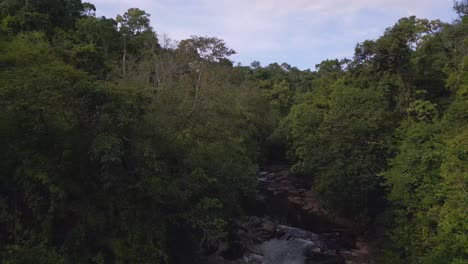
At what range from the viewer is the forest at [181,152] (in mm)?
11742

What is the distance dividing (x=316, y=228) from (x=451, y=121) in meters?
10.9

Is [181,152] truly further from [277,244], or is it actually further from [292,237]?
[292,237]

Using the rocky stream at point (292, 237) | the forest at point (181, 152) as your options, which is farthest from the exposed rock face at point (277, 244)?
the forest at point (181, 152)

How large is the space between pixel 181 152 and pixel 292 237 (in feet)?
34.5

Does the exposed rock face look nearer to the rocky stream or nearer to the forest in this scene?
the rocky stream

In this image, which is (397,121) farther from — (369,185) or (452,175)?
(452,175)

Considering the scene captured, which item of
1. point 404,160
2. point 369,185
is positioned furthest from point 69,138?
point 369,185

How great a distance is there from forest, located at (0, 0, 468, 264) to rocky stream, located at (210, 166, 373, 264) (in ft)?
3.53

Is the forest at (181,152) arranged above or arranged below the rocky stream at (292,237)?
above

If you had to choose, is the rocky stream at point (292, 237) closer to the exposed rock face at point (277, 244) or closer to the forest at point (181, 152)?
the exposed rock face at point (277, 244)

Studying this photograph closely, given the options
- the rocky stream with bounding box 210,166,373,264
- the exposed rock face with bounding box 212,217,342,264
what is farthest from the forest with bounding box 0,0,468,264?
the exposed rock face with bounding box 212,217,342,264

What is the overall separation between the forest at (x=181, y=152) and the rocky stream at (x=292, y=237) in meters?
1.08

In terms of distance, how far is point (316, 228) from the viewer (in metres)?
24.8

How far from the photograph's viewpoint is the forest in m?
11.7
